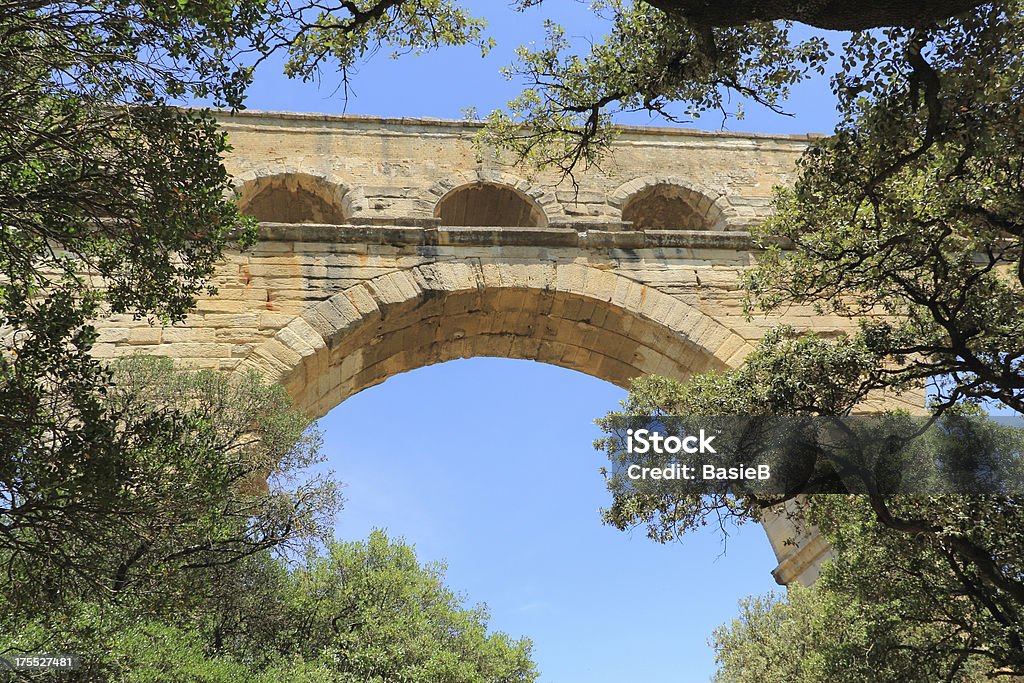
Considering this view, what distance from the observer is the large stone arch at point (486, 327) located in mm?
9914

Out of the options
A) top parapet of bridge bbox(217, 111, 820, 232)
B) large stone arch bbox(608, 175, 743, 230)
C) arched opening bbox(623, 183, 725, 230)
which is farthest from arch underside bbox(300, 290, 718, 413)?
large stone arch bbox(608, 175, 743, 230)

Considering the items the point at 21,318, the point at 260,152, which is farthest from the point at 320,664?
the point at 260,152

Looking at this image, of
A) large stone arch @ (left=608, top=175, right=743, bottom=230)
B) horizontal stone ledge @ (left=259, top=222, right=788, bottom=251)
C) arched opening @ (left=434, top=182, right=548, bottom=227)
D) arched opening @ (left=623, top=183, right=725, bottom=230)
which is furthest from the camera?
arched opening @ (left=434, top=182, right=548, bottom=227)

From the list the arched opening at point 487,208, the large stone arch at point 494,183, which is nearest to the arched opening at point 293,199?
the large stone arch at point 494,183

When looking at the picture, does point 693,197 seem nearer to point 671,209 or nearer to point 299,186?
point 671,209

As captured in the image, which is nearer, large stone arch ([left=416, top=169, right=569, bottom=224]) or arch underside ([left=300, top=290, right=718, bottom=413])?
arch underside ([left=300, top=290, right=718, bottom=413])

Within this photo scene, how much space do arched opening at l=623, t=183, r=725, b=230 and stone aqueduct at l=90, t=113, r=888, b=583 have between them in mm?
46

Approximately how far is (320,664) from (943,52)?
6769 millimetres

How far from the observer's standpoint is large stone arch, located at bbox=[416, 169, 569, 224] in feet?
37.9

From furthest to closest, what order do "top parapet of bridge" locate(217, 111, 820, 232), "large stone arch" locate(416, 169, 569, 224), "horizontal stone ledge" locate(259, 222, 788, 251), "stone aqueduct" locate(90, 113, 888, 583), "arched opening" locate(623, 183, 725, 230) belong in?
"arched opening" locate(623, 183, 725, 230)
"top parapet of bridge" locate(217, 111, 820, 232)
"large stone arch" locate(416, 169, 569, 224)
"horizontal stone ledge" locate(259, 222, 788, 251)
"stone aqueduct" locate(90, 113, 888, 583)

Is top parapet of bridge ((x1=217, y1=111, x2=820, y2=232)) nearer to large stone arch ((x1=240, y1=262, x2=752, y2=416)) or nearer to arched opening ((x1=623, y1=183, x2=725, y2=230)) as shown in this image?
arched opening ((x1=623, y1=183, x2=725, y2=230))

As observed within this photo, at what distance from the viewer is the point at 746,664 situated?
11.8 m

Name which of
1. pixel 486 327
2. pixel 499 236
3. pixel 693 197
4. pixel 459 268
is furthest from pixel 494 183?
pixel 693 197

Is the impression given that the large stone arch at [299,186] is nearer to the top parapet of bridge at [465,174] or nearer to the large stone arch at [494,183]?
the top parapet of bridge at [465,174]
